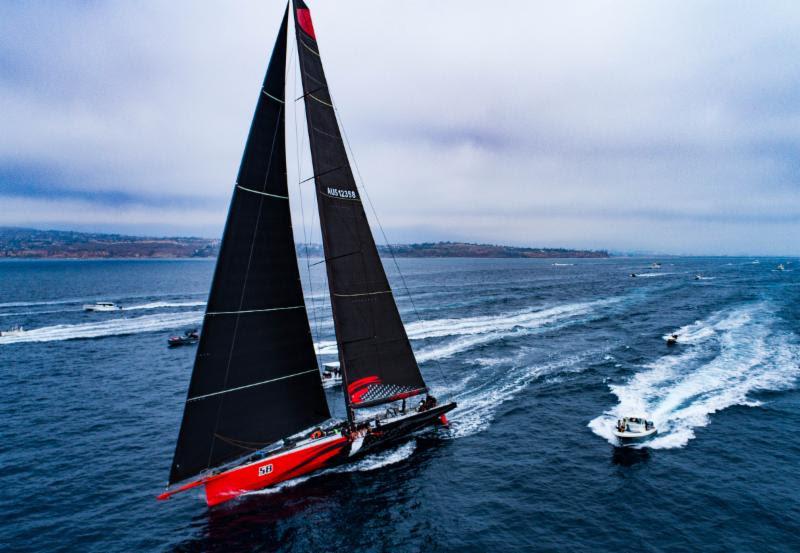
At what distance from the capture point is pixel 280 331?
→ 20.9m

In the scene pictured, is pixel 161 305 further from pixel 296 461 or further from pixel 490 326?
pixel 296 461

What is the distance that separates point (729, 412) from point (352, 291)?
28501mm

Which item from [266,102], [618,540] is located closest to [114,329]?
[266,102]

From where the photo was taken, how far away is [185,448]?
18547 mm

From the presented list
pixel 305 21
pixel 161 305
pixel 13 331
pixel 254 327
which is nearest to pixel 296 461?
pixel 254 327

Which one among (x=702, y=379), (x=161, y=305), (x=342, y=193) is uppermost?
(x=342, y=193)

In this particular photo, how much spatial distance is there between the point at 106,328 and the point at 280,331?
→ 60128 millimetres

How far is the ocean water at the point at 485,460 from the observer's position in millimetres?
18766

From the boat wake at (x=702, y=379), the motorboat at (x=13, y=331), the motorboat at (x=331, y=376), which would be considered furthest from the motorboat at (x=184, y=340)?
the boat wake at (x=702, y=379)

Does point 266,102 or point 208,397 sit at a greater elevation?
point 266,102

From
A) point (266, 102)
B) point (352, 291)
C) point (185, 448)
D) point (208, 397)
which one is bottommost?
point (185, 448)

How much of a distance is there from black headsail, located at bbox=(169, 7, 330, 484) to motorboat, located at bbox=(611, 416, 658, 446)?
744 inches

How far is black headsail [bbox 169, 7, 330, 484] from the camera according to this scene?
1855 centimetres

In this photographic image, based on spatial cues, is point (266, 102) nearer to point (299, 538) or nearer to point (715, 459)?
point (299, 538)
